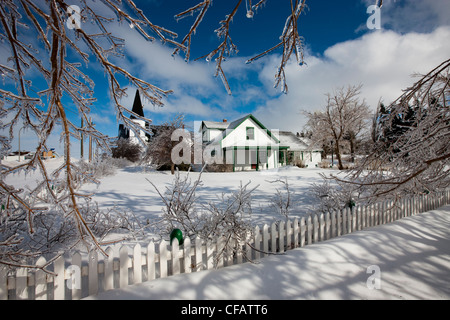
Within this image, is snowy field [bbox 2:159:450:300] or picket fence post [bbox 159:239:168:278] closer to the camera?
snowy field [bbox 2:159:450:300]

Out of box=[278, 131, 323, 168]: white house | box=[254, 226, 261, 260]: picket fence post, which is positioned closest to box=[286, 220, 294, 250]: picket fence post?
box=[254, 226, 261, 260]: picket fence post

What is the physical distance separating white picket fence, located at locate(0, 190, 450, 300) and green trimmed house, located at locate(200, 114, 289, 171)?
58.6 ft

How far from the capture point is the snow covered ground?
2537 mm

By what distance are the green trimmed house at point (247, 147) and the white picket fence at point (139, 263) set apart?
17.9m

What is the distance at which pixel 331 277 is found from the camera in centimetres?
287

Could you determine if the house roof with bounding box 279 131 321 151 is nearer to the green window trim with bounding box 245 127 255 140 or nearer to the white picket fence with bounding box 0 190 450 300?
the green window trim with bounding box 245 127 255 140

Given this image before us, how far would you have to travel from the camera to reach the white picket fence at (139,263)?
220 centimetres

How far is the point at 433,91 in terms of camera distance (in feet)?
9.64

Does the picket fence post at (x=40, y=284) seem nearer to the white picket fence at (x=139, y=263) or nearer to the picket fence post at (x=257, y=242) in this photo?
the white picket fence at (x=139, y=263)

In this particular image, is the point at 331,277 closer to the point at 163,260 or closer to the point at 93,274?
the point at 163,260

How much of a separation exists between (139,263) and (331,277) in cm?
267

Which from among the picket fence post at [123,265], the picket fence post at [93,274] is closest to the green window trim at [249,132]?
the picket fence post at [123,265]
